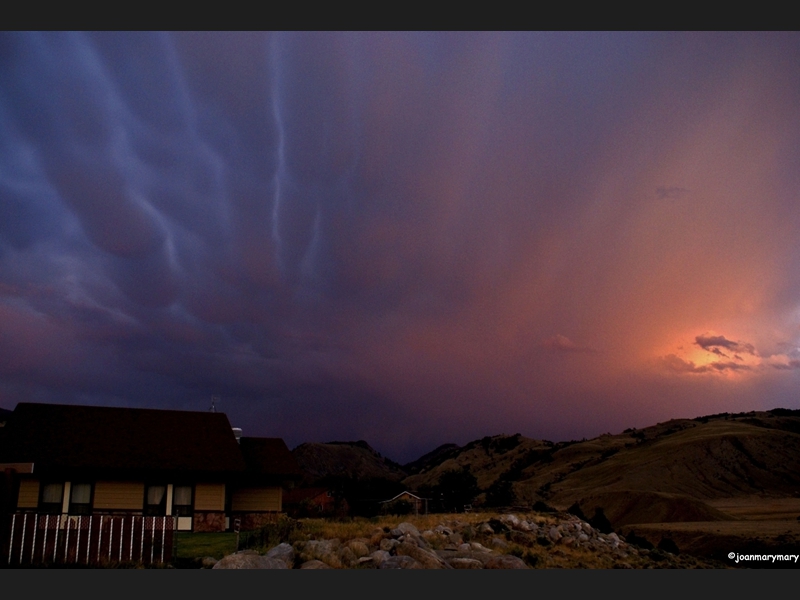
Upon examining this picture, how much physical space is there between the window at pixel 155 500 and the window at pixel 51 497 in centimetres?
332

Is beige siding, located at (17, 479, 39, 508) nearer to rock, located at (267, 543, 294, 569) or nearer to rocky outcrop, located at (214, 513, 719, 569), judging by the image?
rocky outcrop, located at (214, 513, 719, 569)

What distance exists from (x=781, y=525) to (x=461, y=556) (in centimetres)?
2184

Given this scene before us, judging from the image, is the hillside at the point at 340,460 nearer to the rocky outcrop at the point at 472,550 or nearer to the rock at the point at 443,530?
the rocky outcrop at the point at 472,550

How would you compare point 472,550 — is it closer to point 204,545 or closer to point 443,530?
point 443,530

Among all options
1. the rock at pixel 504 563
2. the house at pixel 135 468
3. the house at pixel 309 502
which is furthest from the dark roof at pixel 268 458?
the rock at pixel 504 563

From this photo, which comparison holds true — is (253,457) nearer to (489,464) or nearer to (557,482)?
(557,482)

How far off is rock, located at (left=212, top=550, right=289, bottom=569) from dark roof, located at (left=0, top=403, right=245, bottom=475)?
12163 millimetres

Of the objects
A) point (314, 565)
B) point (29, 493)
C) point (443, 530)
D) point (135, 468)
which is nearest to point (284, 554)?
point (314, 565)

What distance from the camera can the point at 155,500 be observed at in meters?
28.1

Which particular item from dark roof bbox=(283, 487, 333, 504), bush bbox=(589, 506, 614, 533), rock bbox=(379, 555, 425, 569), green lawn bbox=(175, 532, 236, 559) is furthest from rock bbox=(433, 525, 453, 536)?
dark roof bbox=(283, 487, 333, 504)

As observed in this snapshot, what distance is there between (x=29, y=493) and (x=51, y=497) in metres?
0.87

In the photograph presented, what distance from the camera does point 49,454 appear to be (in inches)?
1073

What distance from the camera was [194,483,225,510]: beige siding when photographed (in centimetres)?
2856

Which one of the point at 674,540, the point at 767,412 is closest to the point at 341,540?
the point at 674,540
